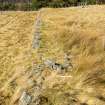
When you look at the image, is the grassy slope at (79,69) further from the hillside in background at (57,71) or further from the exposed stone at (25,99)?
the exposed stone at (25,99)

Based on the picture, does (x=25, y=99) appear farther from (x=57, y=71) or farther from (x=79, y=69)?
(x=79, y=69)

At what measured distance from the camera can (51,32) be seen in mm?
13047

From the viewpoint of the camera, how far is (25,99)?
6.80 meters

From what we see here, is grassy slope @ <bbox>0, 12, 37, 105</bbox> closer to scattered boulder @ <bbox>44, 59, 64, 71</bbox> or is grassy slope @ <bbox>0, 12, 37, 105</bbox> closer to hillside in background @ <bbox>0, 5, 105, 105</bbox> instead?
Result: hillside in background @ <bbox>0, 5, 105, 105</bbox>

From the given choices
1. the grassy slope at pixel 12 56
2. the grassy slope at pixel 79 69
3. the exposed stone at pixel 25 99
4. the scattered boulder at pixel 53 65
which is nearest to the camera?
the grassy slope at pixel 79 69

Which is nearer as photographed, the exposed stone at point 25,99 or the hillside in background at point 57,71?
the hillside in background at point 57,71

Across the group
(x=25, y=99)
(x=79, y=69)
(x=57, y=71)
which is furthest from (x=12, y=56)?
Result: (x=25, y=99)

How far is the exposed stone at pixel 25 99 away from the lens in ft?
21.6

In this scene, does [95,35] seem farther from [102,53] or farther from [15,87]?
[15,87]

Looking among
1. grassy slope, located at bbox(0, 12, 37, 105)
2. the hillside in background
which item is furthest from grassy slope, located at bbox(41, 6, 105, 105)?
grassy slope, located at bbox(0, 12, 37, 105)

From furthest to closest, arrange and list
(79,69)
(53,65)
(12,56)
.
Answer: (12,56)
(53,65)
(79,69)

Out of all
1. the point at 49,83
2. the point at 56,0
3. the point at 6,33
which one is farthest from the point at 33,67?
the point at 56,0

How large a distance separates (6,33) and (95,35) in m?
7.32

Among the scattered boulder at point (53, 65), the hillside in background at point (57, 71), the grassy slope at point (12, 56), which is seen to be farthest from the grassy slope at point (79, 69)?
the grassy slope at point (12, 56)
